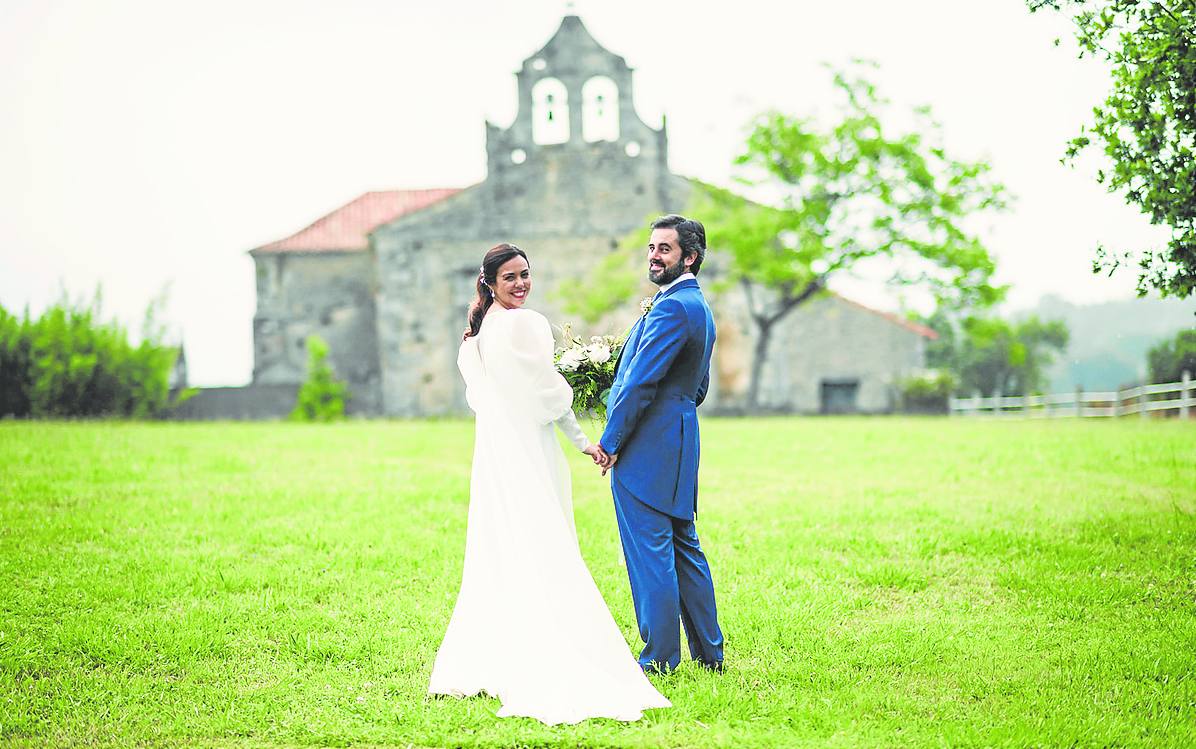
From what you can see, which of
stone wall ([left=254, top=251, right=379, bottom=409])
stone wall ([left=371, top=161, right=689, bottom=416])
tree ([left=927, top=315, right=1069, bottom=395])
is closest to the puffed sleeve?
stone wall ([left=371, top=161, right=689, bottom=416])

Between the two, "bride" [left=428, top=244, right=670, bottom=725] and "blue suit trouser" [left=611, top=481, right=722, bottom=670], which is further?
"blue suit trouser" [left=611, top=481, right=722, bottom=670]

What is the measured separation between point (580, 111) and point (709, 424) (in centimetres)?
1484

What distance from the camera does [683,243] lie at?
590cm

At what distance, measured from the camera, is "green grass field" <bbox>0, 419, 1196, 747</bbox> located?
563cm

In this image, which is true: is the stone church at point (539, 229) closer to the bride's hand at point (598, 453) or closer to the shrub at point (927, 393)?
the shrub at point (927, 393)

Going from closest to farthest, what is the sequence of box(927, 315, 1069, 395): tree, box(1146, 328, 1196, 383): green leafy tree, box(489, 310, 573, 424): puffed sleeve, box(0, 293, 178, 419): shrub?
1. box(489, 310, 573, 424): puffed sleeve
2. box(0, 293, 178, 419): shrub
3. box(1146, 328, 1196, 383): green leafy tree
4. box(927, 315, 1069, 395): tree

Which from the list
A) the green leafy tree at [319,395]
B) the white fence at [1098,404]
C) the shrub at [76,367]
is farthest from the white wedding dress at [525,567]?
the green leafy tree at [319,395]

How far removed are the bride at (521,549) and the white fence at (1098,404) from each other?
24787 mm

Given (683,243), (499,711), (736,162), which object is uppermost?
(736,162)

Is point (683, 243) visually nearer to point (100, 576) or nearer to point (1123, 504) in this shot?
point (100, 576)

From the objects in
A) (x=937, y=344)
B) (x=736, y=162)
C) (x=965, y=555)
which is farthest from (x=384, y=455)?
(x=937, y=344)

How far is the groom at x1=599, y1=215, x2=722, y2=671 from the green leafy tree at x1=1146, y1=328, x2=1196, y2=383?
89.0ft

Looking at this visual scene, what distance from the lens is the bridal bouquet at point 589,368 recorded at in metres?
6.31

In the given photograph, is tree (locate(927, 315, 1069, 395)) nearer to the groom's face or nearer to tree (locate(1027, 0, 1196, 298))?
tree (locate(1027, 0, 1196, 298))
